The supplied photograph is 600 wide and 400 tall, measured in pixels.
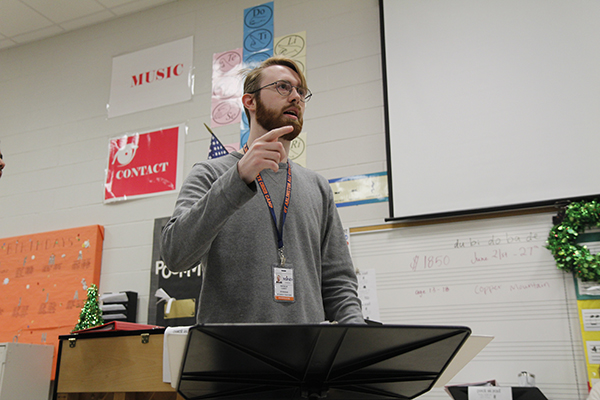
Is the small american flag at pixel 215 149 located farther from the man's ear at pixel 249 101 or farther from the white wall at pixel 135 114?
the man's ear at pixel 249 101

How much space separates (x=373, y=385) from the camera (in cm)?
95

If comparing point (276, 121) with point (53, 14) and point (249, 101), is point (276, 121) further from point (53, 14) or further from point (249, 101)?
point (53, 14)

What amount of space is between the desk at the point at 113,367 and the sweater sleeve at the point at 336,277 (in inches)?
41.3

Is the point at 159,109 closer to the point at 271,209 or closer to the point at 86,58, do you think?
the point at 86,58

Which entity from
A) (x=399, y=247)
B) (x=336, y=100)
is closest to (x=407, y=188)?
(x=399, y=247)

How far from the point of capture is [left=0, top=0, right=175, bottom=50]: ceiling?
396cm

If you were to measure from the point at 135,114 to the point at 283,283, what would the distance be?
2.94 m

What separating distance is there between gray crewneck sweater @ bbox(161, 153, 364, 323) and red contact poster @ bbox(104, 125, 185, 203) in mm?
2159

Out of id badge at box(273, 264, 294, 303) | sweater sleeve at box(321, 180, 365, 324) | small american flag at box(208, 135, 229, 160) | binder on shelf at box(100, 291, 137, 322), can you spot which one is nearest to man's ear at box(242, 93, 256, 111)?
sweater sleeve at box(321, 180, 365, 324)

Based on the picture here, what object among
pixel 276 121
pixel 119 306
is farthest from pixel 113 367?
pixel 276 121

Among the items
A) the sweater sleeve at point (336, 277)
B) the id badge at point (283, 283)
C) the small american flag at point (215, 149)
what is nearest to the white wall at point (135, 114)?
the small american flag at point (215, 149)

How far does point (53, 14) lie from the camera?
408 centimetres

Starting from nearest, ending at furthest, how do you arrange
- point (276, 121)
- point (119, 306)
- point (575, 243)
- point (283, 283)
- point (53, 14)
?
point (283, 283), point (276, 121), point (575, 243), point (119, 306), point (53, 14)

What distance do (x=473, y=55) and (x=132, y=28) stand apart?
265 centimetres
